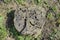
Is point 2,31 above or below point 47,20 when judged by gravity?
below

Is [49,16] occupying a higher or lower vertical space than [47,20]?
higher

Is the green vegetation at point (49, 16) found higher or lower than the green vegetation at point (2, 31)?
higher

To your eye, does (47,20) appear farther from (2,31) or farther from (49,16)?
(2,31)

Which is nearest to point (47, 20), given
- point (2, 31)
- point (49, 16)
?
point (49, 16)

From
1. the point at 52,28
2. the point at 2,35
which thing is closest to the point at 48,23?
the point at 52,28

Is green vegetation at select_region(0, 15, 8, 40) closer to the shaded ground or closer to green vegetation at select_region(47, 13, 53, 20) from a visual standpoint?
the shaded ground

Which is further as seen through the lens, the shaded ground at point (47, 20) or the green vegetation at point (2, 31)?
the shaded ground at point (47, 20)

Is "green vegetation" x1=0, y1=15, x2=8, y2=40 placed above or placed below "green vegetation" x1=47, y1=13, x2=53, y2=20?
below

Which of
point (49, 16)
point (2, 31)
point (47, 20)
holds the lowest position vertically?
point (2, 31)

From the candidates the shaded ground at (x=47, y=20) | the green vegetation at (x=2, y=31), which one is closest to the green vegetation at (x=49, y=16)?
the shaded ground at (x=47, y=20)

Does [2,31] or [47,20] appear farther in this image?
[47,20]

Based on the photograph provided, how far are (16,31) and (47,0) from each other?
191cm

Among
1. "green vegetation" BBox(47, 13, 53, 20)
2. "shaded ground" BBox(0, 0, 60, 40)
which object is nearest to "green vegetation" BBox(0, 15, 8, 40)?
"shaded ground" BBox(0, 0, 60, 40)

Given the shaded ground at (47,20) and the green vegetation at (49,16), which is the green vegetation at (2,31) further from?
the green vegetation at (49,16)
